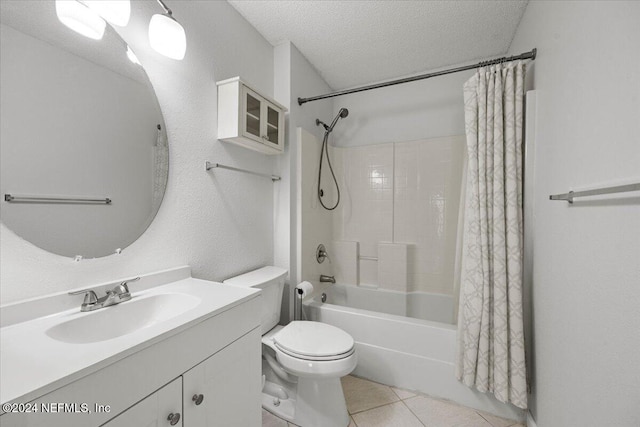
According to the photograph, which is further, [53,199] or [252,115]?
[252,115]

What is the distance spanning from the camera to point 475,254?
1.50 meters

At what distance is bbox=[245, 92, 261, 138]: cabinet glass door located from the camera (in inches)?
61.6

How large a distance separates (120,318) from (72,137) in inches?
26.1

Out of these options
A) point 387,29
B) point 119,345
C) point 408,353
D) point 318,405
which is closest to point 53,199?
point 119,345

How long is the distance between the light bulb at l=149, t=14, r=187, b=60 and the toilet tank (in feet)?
3.79

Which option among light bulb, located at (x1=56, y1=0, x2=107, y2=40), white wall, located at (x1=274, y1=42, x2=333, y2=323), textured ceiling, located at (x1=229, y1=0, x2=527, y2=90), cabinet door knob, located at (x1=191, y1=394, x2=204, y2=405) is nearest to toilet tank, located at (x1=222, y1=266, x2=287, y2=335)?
white wall, located at (x1=274, y1=42, x2=333, y2=323)

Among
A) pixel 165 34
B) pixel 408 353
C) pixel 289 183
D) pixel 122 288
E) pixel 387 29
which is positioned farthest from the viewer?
pixel 289 183

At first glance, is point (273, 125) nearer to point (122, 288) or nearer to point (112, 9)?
point (112, 9)

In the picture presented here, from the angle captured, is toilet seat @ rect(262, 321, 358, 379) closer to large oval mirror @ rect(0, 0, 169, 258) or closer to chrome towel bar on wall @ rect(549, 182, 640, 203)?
large oval mirror @ rect(0, 0, 169, 258)

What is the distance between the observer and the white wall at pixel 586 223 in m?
0.72

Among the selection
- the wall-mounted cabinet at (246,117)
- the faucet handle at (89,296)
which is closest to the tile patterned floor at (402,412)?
the faucet handle at (89,296)

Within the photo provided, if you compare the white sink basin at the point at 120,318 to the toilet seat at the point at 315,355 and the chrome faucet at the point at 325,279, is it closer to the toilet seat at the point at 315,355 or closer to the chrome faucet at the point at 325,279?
the toilet seat at the point at 315,355

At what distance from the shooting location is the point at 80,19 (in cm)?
94

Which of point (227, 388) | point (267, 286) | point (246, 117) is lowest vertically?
point (227, 388)
